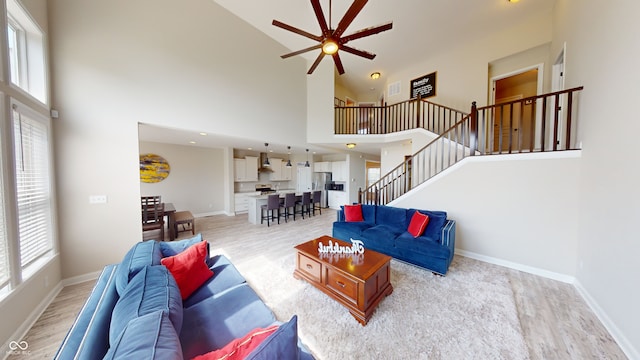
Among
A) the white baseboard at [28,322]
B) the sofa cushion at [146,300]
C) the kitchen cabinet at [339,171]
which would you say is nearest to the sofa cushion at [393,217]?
the sofa cushion at [146,300]

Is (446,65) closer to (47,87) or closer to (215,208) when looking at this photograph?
(47,87)

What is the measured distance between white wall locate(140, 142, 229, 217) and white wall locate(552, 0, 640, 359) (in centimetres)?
792

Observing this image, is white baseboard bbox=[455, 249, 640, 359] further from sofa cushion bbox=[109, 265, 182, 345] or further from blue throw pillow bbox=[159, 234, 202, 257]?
blue throw pillow bbox=[159, 234, 202, 257]

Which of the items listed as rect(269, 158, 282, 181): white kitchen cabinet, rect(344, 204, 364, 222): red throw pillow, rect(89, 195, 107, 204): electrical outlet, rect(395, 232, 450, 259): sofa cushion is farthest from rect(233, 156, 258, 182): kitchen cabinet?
rect(395, 232, 450, 259): sofa cushion

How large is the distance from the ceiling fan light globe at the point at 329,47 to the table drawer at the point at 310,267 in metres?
2.85

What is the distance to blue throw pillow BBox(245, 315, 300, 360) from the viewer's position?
2.35 feet

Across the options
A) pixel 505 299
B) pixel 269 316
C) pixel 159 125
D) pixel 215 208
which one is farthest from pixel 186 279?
pixel 215 208

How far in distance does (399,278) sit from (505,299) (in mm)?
1167

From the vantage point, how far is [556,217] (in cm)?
279

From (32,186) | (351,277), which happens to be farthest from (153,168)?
(351,277)

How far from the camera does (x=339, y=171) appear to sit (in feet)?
26.3

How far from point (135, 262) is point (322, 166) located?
7.21m

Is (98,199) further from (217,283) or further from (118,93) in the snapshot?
(217,283)

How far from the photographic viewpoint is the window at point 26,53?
84.1 inches
